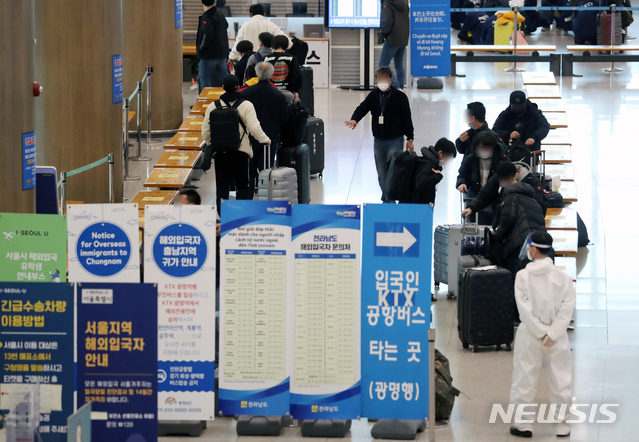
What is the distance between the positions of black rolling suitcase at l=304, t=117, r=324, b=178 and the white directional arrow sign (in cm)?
730

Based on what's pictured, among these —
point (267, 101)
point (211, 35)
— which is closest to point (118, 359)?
point (267, 101)

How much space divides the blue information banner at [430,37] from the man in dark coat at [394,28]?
1.70 ft

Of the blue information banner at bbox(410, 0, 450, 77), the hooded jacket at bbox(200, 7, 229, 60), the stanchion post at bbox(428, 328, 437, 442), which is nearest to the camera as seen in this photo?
the stanchion post at bbox(428, 328, 437, 442)

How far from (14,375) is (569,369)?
11.8 ft

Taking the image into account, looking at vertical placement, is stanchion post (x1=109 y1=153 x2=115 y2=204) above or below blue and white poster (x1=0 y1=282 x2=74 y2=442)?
above

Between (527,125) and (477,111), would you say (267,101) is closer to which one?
(477,111)

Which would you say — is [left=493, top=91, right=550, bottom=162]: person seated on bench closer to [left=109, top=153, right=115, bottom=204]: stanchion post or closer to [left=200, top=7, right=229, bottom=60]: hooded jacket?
[left=109, top=153, right=115, bottom=204]: stanchion post

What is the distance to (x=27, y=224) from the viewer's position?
657cm

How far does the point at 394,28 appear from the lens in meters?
20.2

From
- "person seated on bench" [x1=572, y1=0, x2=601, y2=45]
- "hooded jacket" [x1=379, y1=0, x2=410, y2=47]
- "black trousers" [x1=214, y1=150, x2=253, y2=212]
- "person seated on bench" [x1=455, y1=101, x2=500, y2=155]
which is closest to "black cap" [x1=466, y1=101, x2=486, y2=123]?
"person seated on bench" [x1=455, y1=101, x2=500, y2=155]

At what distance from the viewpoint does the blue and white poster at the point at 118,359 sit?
5.78 metres

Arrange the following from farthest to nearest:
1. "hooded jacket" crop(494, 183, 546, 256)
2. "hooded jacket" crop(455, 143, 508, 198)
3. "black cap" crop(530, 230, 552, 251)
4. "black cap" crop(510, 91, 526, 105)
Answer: "black cap" crop(510, 91, 526, 105), "hooded jacket" crop(455, 143, 508, 198), "hooded jacket" crop(494, 183, 546, 256), "black cap" crop(530, 230, 552, 251)

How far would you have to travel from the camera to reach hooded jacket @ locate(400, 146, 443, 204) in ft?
34.5

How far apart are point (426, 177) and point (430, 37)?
35.8ft
